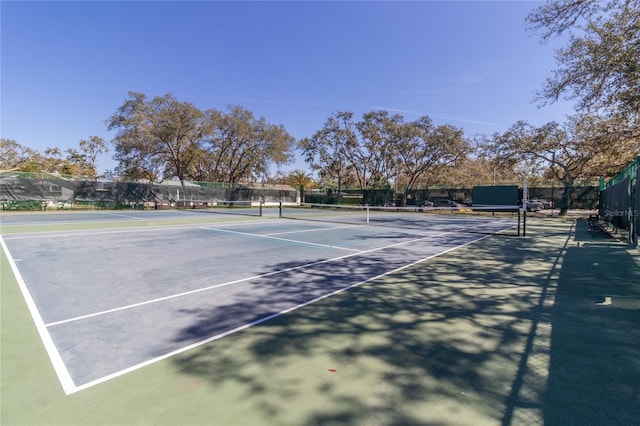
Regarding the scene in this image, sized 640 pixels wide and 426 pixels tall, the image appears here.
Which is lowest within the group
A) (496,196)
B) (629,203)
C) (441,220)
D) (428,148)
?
(441,220)

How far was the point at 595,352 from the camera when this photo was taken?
3.29 m

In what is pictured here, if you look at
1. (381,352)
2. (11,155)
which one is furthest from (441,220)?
(11,155)

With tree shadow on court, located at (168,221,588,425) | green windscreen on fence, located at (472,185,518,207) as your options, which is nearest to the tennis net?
green windscreen on fence, located at (472,185,518,207)

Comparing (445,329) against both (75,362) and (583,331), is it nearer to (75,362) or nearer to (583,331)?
(583,331)

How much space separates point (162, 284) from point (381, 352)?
4.17 m

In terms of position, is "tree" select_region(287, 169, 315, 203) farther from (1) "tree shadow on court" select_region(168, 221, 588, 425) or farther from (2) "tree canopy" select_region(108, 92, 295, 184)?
(1) "tree shadow on court" select_region(168, 221, 588, 425)

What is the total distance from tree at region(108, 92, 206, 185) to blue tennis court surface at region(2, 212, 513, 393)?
23334 millimetres

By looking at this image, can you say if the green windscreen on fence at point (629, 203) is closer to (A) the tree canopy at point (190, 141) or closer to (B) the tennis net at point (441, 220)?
(B) the tennis net at point (441, 220)

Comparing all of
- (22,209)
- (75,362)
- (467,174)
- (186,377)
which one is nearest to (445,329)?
(186,377)

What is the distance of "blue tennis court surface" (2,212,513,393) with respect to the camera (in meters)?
3.47

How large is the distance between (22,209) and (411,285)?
30653 millimetres

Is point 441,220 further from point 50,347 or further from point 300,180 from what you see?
point 300,180

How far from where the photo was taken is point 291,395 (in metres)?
2.60

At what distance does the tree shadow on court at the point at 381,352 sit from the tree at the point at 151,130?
104 feet
